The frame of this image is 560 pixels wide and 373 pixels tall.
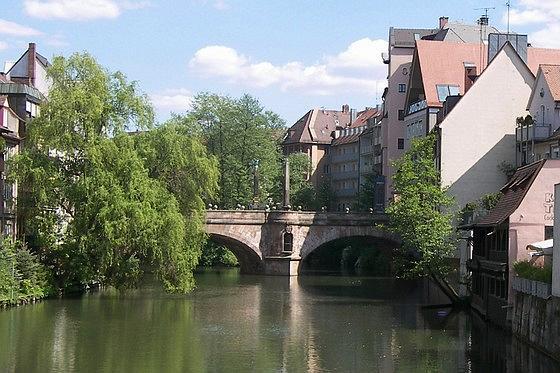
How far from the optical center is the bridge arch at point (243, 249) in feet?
260

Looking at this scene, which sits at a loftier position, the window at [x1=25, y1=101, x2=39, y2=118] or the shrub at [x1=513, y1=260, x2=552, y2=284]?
the window at [x1=25, y1=101, x2=39, y2=118]

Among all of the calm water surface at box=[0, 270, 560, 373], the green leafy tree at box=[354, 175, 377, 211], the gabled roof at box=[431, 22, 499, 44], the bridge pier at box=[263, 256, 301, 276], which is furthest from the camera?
the green leafy tree at box=[354, 175, 377, 211]

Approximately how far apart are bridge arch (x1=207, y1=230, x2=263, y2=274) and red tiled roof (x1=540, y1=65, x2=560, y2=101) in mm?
27134

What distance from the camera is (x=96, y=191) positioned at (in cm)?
5134

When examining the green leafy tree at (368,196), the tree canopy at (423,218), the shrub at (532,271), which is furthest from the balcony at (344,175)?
the shrub at (532,271)

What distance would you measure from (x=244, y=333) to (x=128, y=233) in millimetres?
11530

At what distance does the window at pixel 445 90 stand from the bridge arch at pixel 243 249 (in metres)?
17.9

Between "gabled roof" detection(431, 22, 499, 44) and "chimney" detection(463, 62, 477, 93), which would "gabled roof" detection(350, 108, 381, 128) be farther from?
"chimney" detection(463, 62, 477, 93)

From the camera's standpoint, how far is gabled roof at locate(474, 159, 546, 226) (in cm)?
4300

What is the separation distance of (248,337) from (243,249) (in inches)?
1654

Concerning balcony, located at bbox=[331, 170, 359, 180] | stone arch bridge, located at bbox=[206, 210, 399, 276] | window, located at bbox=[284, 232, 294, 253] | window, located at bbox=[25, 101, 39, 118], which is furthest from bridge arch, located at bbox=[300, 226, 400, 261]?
balcony, located at bbox=[331, 170, 359, 180]

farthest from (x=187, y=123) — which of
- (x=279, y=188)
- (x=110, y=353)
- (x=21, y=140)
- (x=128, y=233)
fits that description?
(x=279, y=188)

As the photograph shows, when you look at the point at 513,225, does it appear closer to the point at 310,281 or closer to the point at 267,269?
the point at 310,281

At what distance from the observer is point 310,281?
77312 millimetres
